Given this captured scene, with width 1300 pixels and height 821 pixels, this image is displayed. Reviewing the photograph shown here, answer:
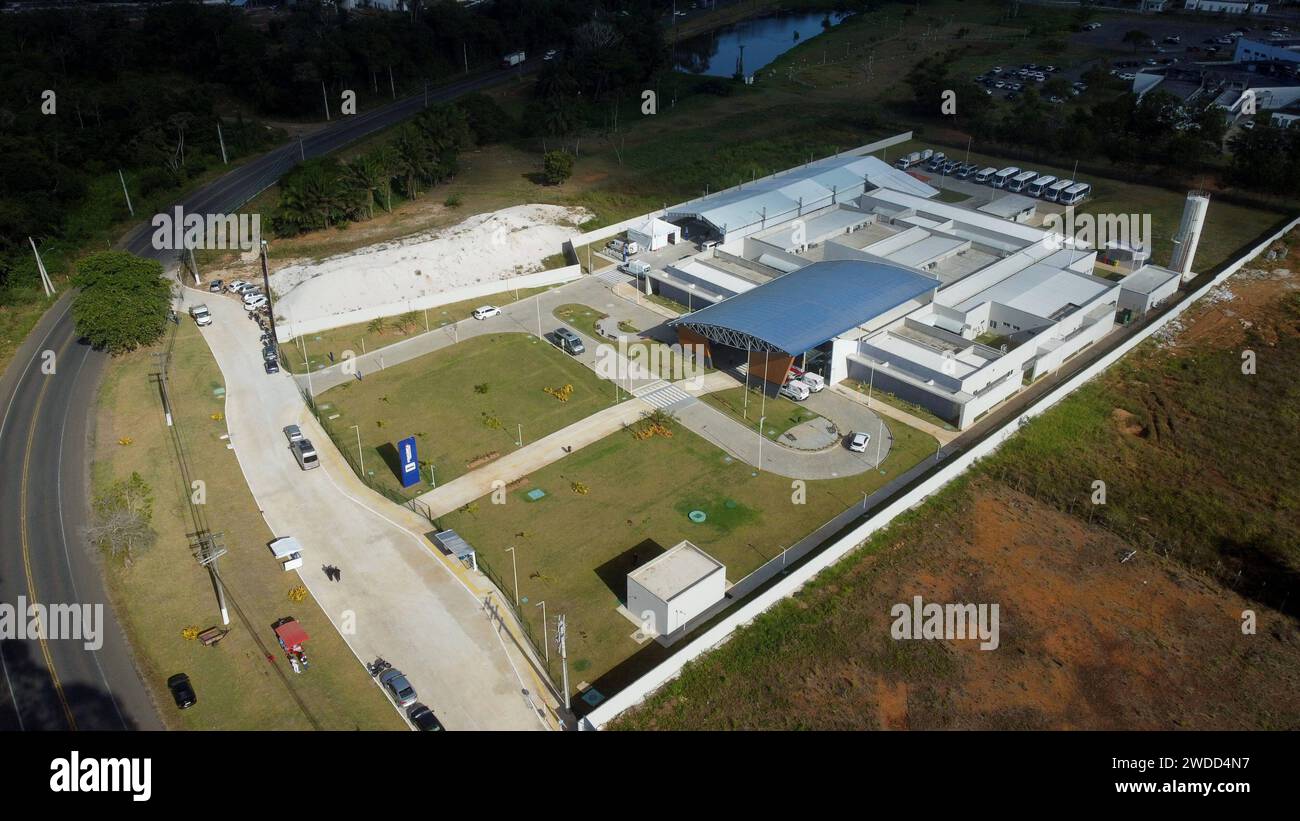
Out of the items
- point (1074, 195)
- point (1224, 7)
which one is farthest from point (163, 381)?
point (1224, 7)

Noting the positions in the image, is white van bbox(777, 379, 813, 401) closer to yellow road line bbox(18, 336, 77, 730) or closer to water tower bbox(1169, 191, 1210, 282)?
water tower bbox(1169, 191, 1210, 282)

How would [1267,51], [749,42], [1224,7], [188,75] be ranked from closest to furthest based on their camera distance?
1. [188,75]
2. [1267,51]
3. [1224,7]
4. [749,42]

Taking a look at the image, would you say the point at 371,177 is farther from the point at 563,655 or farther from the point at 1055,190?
the point at 1055,190

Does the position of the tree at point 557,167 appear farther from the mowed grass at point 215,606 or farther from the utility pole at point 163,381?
the mowed grass at point 215,606

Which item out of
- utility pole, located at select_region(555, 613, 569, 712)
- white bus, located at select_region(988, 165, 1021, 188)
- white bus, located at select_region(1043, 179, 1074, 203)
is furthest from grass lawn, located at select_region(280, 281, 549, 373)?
white bus, located at select_region(1043, 179, 1074, 203)

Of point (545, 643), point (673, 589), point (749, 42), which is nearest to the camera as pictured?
point (545, 643)

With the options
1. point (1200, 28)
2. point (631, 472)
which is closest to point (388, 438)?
point (631, 472)
